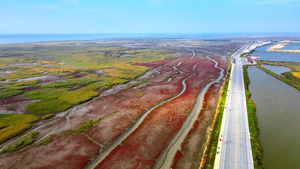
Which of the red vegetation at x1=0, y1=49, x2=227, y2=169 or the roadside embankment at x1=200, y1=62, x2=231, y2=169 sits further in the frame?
the red vegetation at x1=0, y1=49, x2=227, y2=169

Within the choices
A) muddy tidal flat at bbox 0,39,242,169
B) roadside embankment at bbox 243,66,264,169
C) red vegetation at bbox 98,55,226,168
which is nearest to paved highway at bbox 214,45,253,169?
roadside embankment at bbox 243,66,264,169

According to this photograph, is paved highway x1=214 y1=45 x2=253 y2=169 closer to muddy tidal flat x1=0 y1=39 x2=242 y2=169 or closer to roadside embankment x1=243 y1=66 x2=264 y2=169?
roadside embankment x1=243 y1=66 x2=264 y2=169

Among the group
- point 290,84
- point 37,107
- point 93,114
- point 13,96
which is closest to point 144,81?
point 93,114

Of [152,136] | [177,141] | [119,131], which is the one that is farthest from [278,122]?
Answer: [119,131]

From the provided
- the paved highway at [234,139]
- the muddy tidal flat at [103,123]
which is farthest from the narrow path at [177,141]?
the paved highway at [234,139]

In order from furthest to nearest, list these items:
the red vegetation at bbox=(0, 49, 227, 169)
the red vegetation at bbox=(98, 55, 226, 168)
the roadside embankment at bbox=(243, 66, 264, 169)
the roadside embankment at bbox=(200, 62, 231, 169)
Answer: the red vegetation at bbox=(0, 49, 227, 169) < the red vegetation at bbox=(98, 55, 226, 168) < the roadside embankment at bbox=(200, 62, 231, 169) < the roadside embankment at bbox=(243, 66, 264, 169)

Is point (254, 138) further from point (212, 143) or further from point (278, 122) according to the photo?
point (278, 122)
